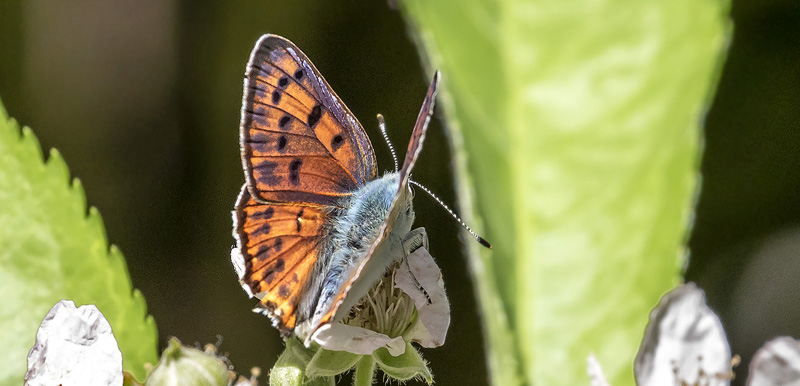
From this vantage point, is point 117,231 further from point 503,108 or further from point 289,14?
point 503,108

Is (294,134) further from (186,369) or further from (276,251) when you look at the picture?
(186,369)

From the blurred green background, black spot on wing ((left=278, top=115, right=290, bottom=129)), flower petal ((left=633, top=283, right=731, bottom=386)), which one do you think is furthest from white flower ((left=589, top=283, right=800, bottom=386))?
the blurred green background

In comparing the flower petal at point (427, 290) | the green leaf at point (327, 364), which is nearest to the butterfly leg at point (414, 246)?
the flower petal at point (427, 290)

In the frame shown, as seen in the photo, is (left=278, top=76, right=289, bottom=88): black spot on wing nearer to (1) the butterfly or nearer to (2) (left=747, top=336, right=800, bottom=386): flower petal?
(1) the butterfly

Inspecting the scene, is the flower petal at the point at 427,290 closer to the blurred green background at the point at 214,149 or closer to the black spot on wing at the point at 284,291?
the black spot on wing at the point at 284,291

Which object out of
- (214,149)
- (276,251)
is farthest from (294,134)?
(214,149)

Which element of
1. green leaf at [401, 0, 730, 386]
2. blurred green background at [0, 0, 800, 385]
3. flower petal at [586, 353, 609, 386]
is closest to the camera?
green leaf at [401, 0, 730, 386]
